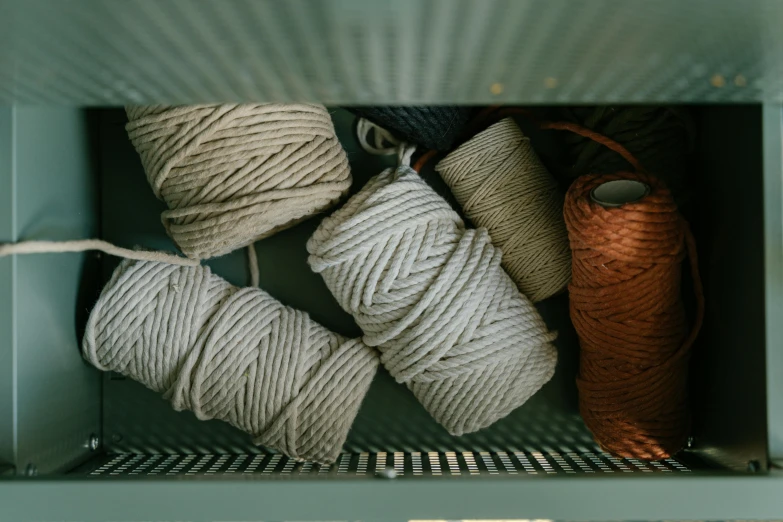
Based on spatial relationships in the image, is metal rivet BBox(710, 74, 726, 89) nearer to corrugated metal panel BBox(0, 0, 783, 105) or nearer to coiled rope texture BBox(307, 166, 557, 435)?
corrugated metal panel BBox(0, 0, 783, 105)

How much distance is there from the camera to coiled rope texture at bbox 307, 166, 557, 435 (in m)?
0.70

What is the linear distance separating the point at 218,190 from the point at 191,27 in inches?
15.9

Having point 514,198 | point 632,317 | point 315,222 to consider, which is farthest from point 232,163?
point 632,317

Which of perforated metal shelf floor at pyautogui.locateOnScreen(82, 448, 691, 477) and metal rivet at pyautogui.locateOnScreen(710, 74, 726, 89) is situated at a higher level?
metal rivet at pyautogui.locateOnScreen(710, 74, 726, 89)

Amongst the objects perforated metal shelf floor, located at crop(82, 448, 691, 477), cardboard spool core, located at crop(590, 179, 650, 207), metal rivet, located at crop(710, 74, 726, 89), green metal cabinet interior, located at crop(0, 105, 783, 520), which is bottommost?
perforated metal shelf floor, located at crop(82, 448, 691, 477)

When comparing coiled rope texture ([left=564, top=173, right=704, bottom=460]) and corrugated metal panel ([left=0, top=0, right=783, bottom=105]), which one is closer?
corrugated metal panel ([left=0, top=0, right=783, bottom=105])

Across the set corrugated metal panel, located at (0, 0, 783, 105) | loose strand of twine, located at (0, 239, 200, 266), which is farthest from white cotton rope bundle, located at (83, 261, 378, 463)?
corrugated metal panel, located at (0, 0, 783, 105)

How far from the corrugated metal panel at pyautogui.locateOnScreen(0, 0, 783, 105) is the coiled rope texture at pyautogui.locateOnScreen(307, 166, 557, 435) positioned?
321mm

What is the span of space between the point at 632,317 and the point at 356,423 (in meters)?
0.39

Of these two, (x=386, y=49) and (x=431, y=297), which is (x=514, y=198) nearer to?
(x=431, y=297)

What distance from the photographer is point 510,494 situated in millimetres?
480

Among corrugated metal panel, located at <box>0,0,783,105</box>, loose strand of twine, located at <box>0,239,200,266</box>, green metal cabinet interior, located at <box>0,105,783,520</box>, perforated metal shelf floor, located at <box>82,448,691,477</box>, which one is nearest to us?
corrugated metal panel, located at <box>0,0,783,105</box>

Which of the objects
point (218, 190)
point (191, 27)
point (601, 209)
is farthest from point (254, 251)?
point (191, 27)

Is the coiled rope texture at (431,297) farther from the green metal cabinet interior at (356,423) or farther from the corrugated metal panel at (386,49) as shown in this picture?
the corrugated metal panel at (386,49)
